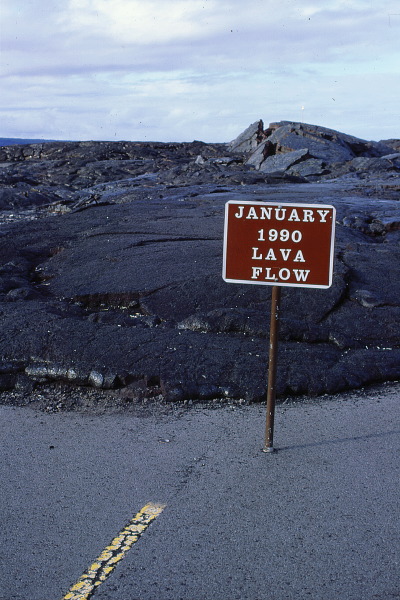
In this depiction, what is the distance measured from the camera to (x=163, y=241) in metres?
11.6

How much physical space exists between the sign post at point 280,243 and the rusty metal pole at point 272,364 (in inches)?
7.3

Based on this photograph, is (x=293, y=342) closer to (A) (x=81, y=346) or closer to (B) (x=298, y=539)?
(A) (x=81, y=346)

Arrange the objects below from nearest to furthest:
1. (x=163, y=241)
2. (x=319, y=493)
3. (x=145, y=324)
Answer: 1. (x=319, y=493)
2. (x=145, y=324)
3. (x=163, y=241)

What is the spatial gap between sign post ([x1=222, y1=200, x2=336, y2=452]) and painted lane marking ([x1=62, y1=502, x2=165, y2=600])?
154 centimetres

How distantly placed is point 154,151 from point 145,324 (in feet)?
144

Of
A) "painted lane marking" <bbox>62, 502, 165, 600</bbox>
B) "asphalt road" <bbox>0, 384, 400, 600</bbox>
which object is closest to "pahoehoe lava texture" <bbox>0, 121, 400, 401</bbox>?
"asphalt road" <bbox>0, 384, 400, 600</bbox>

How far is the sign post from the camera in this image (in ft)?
13.8

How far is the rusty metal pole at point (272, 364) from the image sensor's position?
4469 millimetres

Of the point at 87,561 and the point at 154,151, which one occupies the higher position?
the point at 154,151

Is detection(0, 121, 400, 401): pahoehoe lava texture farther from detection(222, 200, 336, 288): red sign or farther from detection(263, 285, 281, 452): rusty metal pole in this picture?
detection(222, 200, 336, 288): red sign

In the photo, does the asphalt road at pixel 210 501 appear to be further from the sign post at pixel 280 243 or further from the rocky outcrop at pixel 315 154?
the rocky outcrop at pixel 315 154

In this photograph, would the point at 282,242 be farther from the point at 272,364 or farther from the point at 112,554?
the point at 112,554

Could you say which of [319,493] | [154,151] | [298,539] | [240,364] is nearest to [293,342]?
[240,364]

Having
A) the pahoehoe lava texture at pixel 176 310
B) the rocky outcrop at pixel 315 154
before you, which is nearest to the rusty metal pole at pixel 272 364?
the pahoehoe lava texture at pixel 176 310
